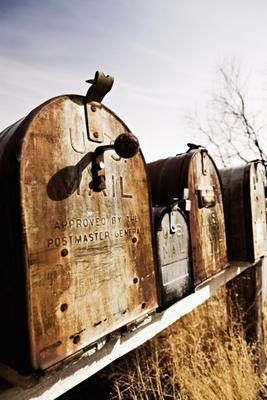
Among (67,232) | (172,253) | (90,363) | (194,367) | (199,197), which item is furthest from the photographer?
(194,367)

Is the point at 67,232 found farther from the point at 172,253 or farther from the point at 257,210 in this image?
the point at 257,210

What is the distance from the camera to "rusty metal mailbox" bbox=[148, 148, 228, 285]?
1881 mm

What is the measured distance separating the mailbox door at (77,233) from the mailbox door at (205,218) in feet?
2.04

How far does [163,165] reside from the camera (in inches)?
84.7

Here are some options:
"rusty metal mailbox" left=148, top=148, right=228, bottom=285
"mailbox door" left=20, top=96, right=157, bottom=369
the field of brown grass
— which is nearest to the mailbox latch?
"rusty metal mailbox" left=148, top=148, right=228, bottom=285

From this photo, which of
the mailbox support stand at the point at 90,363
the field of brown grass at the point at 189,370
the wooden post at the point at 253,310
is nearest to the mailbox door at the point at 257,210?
the wooden post at the point at 253,310

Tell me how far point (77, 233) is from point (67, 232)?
44 mm

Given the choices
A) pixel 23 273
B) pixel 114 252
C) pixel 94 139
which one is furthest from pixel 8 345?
pixel 94 139

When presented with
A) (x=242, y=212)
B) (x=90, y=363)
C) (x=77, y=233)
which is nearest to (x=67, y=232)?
(x=77, y=233)

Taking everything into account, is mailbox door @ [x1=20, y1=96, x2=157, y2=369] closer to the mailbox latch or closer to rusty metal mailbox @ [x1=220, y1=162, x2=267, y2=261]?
the mailbox latch

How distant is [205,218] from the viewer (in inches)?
79.5

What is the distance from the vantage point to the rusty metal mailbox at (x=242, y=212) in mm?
2436

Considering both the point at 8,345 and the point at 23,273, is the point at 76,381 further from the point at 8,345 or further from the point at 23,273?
the point at 23,273

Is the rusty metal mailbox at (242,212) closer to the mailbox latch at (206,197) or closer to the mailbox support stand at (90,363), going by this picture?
the mailbox latch at (206,197)
